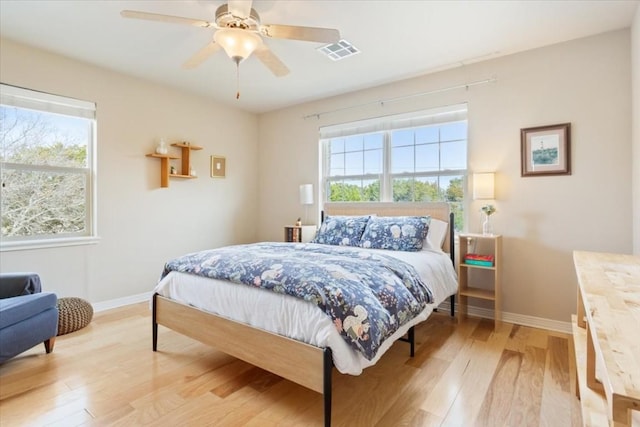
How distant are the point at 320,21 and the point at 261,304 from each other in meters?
2.15

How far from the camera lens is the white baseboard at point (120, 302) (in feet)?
11.3

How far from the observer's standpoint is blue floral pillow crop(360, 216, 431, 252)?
9.88 feet

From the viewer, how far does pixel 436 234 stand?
10.6 feet

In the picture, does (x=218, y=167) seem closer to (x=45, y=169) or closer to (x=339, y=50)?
(x=45, y=169)

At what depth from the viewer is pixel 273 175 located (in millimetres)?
5004

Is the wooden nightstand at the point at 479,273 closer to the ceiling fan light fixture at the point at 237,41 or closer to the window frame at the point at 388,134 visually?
the window frame at the point at 388,134

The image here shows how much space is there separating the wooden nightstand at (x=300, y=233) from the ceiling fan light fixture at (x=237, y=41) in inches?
94.0

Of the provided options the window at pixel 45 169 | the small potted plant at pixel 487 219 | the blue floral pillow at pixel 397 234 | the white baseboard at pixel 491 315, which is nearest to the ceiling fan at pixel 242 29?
the blue floral pillow at pixel 397 234

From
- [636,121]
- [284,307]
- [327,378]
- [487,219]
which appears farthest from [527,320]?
[284,307]

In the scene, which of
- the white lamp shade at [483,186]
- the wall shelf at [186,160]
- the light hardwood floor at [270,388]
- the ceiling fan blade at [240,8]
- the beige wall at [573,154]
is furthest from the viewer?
the wall shelf at [186,160]

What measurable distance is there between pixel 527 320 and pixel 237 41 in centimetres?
342

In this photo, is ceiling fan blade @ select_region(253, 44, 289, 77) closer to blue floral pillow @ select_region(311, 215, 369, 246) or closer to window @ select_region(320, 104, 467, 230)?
blue floral pillow @ select_region(311, 215, 369, 246)

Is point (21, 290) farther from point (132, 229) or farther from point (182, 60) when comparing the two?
point (182, 60)

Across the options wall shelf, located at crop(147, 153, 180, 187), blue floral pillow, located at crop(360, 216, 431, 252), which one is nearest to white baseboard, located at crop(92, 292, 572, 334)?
blue floral pillow, located at crop(360, 216, 431, 252)
